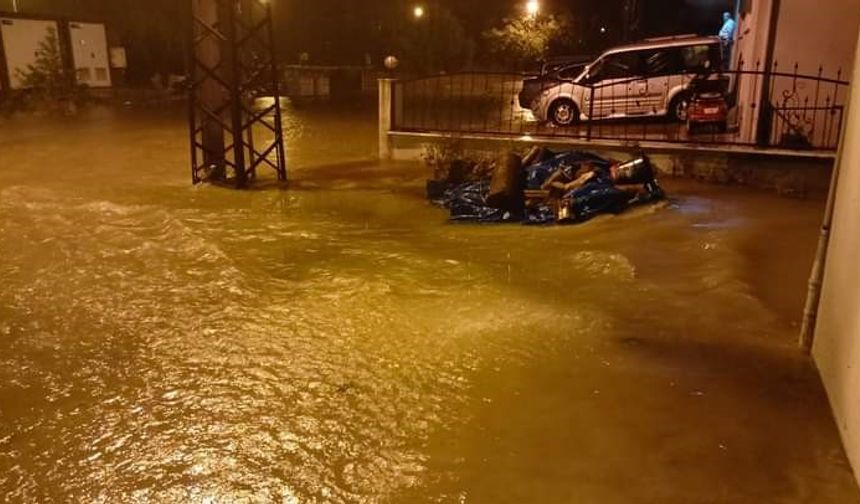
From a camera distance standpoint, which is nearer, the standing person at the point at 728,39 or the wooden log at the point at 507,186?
the wooden log at the point at 507,186

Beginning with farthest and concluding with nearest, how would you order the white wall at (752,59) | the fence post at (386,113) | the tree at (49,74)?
1. the tree at (49,74)
2. the fence post at (386,113)
3. the white wall at (752,59)

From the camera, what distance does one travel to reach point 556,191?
30.3ft

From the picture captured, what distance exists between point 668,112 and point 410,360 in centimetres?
1156

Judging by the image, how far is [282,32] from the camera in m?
36.9

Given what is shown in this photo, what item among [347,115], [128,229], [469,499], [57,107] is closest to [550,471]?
[469,499]

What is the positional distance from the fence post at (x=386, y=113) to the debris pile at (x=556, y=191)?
3.60m

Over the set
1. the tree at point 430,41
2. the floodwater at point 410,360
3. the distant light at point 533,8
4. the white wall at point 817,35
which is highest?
the distant light at point 533,8

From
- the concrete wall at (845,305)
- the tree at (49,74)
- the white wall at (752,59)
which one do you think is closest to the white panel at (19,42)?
the tree at (49,74)

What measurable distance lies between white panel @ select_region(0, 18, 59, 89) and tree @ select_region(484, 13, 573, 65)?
19.6 metres

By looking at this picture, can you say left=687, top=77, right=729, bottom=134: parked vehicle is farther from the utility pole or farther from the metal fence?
Answer: the utility pole

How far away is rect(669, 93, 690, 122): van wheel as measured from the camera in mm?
14422

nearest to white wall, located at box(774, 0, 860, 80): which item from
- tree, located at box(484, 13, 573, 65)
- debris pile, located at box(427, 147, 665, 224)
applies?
debris pile, located at box(427, 147, 665, 224)

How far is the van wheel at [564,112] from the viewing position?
15.3 m

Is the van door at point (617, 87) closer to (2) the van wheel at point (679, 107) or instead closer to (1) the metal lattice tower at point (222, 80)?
(2) the van wheel at point (679, 107)
